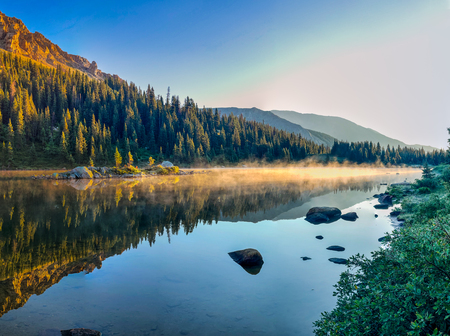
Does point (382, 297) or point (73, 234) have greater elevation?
point (382, 297)

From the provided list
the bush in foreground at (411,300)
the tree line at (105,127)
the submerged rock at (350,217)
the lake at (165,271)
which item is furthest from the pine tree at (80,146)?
the bush in foreground at (411,300)

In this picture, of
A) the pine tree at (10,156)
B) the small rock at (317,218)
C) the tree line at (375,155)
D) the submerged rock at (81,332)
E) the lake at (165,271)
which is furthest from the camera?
the tree line at (375,155)

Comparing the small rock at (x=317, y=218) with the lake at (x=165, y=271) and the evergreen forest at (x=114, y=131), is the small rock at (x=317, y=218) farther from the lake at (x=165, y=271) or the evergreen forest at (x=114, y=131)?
the evergreen forest at (x=114, y=131)

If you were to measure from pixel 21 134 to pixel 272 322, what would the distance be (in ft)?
398

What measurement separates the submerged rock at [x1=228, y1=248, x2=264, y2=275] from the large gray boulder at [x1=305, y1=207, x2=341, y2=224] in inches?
404

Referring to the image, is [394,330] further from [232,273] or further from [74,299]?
[74,299]

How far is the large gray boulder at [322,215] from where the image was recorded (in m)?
20.9

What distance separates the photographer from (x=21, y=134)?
95875mm

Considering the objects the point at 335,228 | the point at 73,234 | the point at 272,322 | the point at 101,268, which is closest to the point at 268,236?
the point at 335,228

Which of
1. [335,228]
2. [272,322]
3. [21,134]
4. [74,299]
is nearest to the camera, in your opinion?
[272,322]

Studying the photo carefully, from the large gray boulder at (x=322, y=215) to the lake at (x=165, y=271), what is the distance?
0.90m

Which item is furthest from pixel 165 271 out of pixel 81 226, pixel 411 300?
pixel 81 226

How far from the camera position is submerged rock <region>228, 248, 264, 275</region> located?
11579mm

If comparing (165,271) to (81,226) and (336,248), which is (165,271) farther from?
(81,226)
